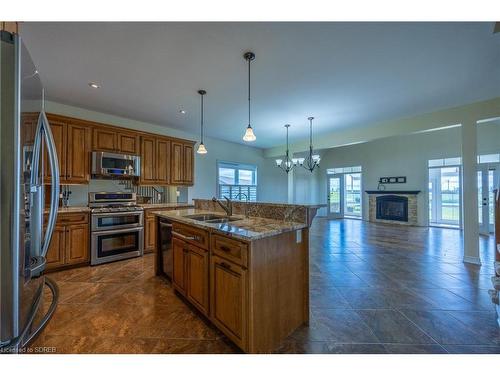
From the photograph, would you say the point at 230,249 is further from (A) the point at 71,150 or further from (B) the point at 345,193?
(B) the point at 345,193

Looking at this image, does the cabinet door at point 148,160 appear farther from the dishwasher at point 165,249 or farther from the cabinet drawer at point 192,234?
the cabinet drawer at point 192,234

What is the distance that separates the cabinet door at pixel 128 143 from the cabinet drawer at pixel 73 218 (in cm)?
129

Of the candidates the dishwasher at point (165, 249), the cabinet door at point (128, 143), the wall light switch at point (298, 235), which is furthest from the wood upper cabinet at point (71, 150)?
the wall light switch at point (298, 235)

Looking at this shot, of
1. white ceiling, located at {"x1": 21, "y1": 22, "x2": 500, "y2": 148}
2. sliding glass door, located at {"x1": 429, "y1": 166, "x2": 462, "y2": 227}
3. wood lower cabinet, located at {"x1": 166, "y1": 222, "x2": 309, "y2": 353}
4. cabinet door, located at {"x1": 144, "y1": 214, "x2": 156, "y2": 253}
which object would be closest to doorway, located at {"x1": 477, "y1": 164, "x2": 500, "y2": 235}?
sliding glass door, located at {"x1": 429, "y1": 166, "x2": 462, "y2": 227}

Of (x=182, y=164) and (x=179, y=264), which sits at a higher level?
(x=182, y=164)

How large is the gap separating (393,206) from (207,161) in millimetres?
6561

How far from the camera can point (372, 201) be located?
816cm

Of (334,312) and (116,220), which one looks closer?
(334,312)

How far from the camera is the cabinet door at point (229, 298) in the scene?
1519 mm

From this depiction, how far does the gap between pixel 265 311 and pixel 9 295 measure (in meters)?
1.37

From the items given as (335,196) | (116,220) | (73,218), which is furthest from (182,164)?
A: (335,196)

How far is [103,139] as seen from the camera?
12.4 ft
